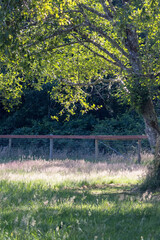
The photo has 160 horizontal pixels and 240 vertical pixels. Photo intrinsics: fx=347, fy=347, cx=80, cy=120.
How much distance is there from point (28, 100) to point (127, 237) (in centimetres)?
2430

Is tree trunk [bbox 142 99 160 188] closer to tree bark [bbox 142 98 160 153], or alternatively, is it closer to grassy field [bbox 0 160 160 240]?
tree bark [bbox 142 98 160 153]

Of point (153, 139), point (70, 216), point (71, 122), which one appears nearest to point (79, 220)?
point (70, 216)

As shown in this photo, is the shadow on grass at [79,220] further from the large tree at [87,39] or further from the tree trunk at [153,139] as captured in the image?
the large tree at [87,39]

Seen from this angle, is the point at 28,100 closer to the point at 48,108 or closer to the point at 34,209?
the point at 48,108

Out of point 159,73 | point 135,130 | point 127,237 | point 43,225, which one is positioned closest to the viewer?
point 127,237

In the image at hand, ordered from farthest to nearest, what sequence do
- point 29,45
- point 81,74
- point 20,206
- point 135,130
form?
point 135,130
point 81,74
point 29,45
point 20,206

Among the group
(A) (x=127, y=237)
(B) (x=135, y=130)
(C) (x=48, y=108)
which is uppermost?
(C) (x=48, y=108)

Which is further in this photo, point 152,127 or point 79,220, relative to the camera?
point 152,127

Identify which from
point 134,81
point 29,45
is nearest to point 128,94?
point 134,81

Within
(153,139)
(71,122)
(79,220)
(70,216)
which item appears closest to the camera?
(79,220)

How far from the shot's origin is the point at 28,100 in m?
28.4

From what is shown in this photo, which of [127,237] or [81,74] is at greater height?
[81,74]

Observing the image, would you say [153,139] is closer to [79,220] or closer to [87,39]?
[87,39]

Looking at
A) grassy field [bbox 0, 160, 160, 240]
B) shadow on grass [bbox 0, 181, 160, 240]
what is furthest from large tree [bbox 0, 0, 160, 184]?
shadow on grass [bbox 0, 181, 160, 240]
